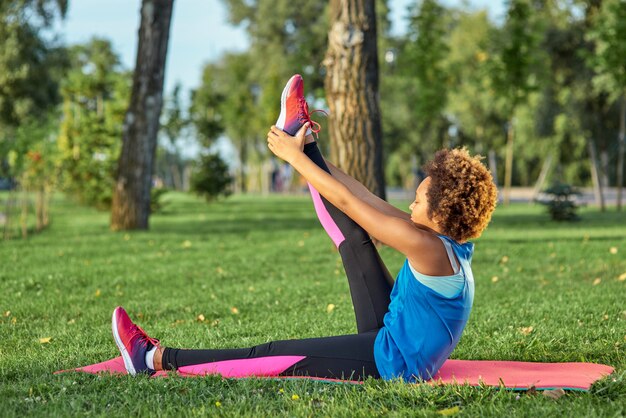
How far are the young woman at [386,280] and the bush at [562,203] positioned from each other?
14.8m

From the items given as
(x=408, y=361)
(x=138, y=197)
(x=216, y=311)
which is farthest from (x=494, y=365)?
(x=138, y=197)

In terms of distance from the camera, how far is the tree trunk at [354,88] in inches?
422

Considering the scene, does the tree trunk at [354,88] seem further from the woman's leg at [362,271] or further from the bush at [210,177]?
the bush at [210,177]

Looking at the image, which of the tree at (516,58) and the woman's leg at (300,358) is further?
the tree at (516,58)

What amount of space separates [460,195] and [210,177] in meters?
25.4

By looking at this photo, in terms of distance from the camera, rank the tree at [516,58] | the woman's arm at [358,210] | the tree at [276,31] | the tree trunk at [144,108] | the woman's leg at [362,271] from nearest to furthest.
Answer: the woman's arm at [358,210] → the woman's leg at [362,271] → the tree trunk at [144,108] → the tree at [516,58] → the tree at [276,31]

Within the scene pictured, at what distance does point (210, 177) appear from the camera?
28.8 meters

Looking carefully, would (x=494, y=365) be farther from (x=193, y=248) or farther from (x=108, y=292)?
(x=193, y=248)

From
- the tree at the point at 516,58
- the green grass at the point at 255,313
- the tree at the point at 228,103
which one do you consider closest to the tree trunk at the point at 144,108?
the green grass at the point at 255,313

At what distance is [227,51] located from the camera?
5716 centimetres

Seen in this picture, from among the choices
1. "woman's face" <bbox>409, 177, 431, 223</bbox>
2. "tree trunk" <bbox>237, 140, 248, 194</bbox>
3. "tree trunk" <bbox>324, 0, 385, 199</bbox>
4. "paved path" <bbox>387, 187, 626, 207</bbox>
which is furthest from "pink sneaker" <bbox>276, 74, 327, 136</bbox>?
"tree trunk" <bbox>237, 140, 248, 194</bbox>

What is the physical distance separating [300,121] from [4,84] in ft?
92.5

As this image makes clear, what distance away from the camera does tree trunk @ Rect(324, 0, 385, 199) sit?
10719 millimetres

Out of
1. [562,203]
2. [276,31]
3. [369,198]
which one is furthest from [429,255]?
[276,31]
